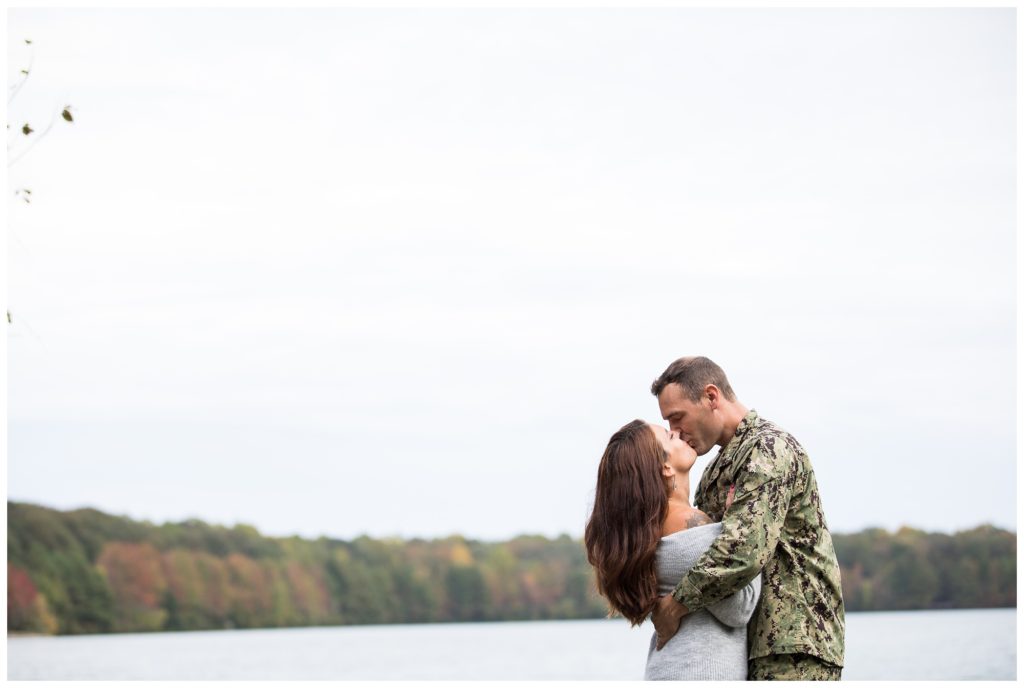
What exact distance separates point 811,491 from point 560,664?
144 ft

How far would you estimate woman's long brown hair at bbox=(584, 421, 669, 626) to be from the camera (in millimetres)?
4367

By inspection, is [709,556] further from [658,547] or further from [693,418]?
[693,418]

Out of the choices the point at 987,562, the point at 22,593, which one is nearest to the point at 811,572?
the point at 987,562

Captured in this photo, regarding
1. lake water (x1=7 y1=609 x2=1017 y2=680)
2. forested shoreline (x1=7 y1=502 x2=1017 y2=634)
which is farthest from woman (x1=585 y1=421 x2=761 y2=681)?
forested shoreline (x1=7 y1=502 x2=1017 y2=634)

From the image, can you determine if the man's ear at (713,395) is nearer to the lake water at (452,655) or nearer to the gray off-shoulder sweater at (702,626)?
the gray off-shoulder sweater at (702,626)

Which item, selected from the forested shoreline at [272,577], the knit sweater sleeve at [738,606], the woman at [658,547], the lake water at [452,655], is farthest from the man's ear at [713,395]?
the forested shoreline at [272,577]

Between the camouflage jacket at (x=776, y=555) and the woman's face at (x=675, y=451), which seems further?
the woman's face at (x=675, y=451)

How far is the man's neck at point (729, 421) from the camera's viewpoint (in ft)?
15.4

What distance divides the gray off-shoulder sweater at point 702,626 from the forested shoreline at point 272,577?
50962 millimetres

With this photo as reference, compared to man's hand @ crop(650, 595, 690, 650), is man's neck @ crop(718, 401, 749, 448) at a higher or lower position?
higher

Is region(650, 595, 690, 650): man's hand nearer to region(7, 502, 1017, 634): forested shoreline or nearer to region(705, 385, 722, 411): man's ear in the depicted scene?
region(705, 385, 722, 411): man's ear

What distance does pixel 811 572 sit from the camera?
14.6 feet

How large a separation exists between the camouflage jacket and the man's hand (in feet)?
0.18

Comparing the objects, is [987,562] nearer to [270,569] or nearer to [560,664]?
[560,664]
